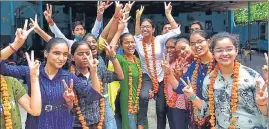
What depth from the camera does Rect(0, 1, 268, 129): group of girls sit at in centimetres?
253

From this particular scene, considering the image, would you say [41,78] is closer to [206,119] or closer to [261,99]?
[206,119]

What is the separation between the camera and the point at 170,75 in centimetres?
321

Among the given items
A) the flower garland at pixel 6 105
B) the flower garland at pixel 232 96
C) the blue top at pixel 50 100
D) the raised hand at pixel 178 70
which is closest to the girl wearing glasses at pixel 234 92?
the flower garland at pixel 232 96

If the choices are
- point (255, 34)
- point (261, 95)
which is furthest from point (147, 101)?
point (255, 34)

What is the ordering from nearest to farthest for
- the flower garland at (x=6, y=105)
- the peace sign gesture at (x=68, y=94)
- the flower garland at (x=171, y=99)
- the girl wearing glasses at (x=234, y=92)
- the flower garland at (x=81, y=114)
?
1. the flower garland at (x=6, y=105)
2. the girl wearing glasses at (x=234, y=92)
3. the peace sign gesture at (x=68, y=94)
4. the flower garland at (x=81, y=114)
5. the flower garland at (x=171, y=99)

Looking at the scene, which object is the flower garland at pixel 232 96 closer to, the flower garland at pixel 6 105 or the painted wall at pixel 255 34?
the flower garland at pixel 6 105

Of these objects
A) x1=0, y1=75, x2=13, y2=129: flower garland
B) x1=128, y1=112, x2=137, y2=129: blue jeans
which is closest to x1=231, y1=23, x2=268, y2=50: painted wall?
x1=128, y1=112, x2=137, y2=129: blue jeans

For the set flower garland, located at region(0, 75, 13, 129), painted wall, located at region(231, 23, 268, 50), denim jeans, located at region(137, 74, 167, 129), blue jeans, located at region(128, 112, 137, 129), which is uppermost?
painted wall, located at region(231, 23, 268, 50)

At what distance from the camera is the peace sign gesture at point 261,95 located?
243 cm

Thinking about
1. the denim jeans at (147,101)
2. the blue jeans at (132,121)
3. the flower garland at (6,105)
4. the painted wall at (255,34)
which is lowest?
the blue jeans at (132,121)

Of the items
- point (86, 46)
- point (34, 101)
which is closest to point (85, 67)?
point (86, 46)

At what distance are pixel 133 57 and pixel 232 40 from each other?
1522 millimetres

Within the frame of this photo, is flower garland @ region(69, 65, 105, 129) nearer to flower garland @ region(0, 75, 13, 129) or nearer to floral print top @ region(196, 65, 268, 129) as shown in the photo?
flower garland @ region(0, 75, 13, 129)

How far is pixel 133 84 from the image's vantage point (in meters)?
3.91
